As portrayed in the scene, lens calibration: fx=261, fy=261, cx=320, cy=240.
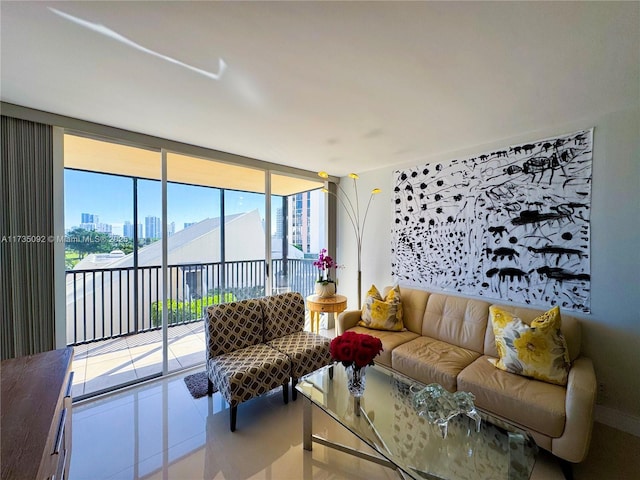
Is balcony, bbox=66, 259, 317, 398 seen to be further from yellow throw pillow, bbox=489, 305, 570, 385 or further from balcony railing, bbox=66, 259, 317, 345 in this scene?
yellow throw pillow, bbox=489, 305, 570, 385

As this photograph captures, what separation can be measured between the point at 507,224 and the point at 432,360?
1497mm

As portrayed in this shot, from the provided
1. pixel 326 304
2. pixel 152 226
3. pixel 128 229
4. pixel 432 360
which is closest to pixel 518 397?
pixel 432 360

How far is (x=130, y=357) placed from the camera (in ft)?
10.4

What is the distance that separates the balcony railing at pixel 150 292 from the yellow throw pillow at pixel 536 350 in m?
2.66

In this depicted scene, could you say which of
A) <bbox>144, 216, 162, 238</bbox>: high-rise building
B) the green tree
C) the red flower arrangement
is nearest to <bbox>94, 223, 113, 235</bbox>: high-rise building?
<bbox>144, 216, 162, 238</bbox>: high-rise building

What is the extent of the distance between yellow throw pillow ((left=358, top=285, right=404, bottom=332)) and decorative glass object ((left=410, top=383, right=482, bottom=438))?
1.36 meters

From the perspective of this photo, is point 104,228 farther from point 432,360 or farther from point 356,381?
point 432,360

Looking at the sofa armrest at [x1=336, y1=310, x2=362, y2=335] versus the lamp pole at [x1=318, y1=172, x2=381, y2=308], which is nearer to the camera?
the sofa armrest at [x1=336, y1=310, x2=362, y2=335]

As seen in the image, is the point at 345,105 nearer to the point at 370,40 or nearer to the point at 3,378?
the point at 370,40

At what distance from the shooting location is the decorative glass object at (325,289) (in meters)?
3.40

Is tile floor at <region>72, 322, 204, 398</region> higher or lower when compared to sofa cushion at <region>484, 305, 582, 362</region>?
lower

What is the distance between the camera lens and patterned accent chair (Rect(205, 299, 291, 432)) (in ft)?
6.49

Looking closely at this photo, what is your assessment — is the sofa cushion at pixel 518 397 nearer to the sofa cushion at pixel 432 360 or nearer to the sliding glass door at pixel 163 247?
the sofa cushion at pixel 432 360

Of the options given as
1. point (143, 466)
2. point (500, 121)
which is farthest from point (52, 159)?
point (500, 121)
